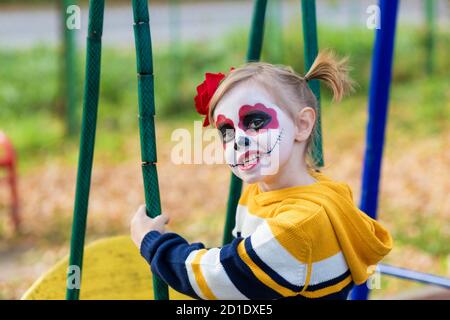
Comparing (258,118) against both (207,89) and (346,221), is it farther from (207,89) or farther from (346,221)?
(346,221)

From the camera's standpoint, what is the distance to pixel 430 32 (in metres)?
7.79

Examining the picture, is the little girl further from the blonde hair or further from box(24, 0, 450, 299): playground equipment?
box(24, 0, 450, 299): playground equipment

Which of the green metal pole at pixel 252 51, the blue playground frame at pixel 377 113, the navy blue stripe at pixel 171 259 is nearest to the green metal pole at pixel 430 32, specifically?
the blue playground frame at pixel 377 113

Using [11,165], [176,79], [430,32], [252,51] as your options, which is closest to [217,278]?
[252,51]

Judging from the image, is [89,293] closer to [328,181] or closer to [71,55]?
[328,181]

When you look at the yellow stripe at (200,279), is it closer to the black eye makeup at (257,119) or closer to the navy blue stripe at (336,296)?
the navy blue stripe at (336,296)

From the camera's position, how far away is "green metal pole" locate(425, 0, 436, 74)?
7.72 meters

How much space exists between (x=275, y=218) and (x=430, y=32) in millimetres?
6562

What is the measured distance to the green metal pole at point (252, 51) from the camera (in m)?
2.21

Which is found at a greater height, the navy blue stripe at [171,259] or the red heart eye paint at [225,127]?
the red heart eye paint at [225,127]

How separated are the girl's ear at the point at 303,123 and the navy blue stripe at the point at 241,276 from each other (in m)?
0.27

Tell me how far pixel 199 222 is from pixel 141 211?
328cm
